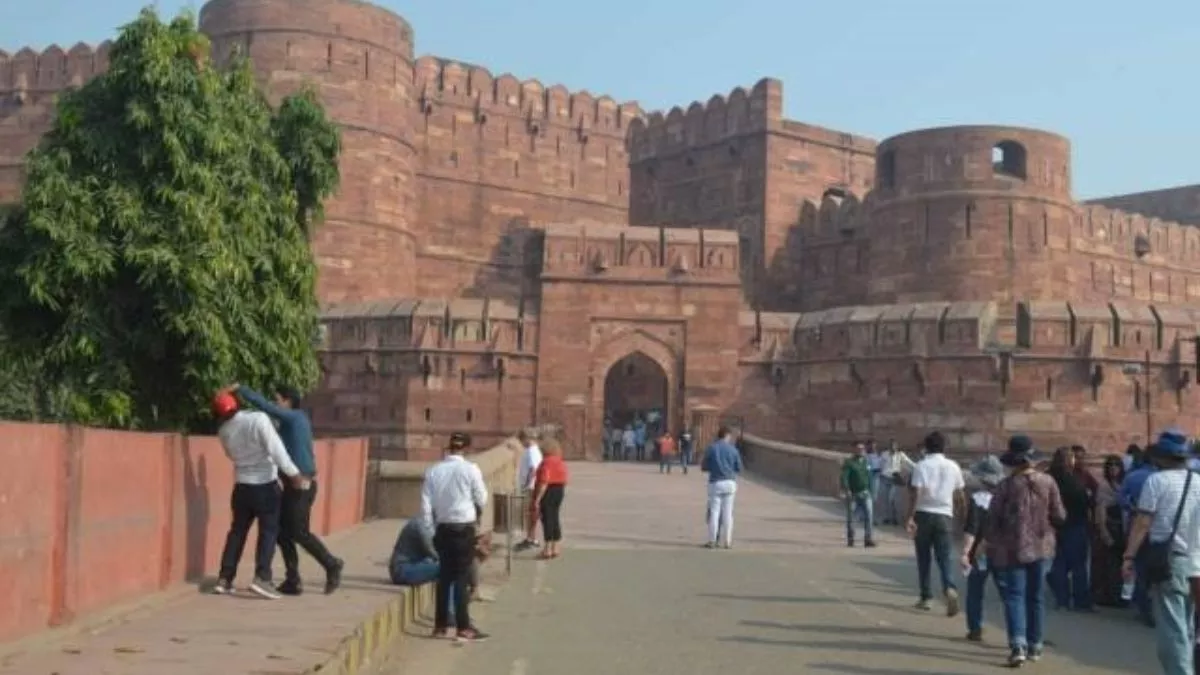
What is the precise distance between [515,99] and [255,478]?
3369 centimetres

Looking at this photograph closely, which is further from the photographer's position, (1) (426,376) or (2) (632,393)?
(2) (632,393)

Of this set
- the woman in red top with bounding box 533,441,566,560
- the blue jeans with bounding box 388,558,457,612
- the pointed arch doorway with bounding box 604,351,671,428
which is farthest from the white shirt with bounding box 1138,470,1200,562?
the pointed arch doorway with bounding box 604,351,671,428

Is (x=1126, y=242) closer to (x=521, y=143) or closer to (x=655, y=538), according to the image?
(x=521, y=143)

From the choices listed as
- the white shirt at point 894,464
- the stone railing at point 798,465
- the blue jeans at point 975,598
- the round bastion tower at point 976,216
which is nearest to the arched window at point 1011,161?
the round bastion tower at point 976,216

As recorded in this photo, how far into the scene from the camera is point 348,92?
106 feet

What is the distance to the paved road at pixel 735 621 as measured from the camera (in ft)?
22.9

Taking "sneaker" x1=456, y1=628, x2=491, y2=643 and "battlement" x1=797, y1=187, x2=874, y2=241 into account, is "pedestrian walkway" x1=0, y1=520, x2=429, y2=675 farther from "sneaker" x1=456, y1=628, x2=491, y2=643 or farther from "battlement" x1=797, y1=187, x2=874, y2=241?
"battlement" x1=797, y1=187, x2=874, y2=241

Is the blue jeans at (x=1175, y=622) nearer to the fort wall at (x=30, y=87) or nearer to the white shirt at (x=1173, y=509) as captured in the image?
the white shirt at (x=1173, y=509)

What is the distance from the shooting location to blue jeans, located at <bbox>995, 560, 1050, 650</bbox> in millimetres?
6934

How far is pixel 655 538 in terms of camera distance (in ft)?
44.4

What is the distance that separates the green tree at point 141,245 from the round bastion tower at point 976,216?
19702mm

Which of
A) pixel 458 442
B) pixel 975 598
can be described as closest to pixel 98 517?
pixel 458 442

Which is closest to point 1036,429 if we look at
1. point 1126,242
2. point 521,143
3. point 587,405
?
point 587,405

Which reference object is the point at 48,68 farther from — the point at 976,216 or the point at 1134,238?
the point at 1134,238
